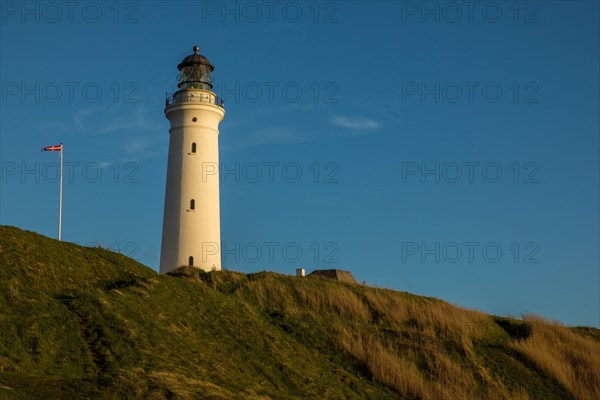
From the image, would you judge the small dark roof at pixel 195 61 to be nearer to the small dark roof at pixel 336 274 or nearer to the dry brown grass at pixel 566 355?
the small dark roof at pixel 336 274

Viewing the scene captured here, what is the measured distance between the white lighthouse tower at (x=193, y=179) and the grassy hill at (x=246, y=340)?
9.32 metres

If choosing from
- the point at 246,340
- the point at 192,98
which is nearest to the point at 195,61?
the point at 192,98

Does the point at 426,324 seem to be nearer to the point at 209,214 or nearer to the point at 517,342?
the point at 517,342

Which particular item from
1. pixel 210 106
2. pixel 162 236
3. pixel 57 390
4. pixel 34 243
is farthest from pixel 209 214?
pixel 57 390

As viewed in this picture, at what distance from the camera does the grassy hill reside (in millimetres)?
13961

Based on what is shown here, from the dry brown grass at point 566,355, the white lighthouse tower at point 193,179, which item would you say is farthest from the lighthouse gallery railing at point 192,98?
the dry brown grass at point 566,355

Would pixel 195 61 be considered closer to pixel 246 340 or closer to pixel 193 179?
pixel 193 179

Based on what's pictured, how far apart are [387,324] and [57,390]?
15640mm

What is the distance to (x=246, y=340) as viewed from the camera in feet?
63.4

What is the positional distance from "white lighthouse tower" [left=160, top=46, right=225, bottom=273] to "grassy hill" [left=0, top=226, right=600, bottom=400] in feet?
30.6

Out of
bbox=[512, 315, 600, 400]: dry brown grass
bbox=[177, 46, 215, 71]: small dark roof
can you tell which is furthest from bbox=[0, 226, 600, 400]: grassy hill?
bbox=[177, 46, 215, 71]: small dark roof

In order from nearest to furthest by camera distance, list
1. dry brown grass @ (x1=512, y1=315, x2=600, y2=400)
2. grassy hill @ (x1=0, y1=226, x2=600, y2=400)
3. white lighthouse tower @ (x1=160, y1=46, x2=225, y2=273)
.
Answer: grassy hill @ (x1=0, y1=226, x2=600, y2=400)
dry brown grass @ (x1=512, y1=315, x2=600, y2=400)
white lighthouse tower @ (x1=160, y1=46, x2=225, y2=273)

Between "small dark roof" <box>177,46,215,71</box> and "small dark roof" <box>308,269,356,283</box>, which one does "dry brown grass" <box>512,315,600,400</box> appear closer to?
"small dark roof" <box>308,269,356,283</box>

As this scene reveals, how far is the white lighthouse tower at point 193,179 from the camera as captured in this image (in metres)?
38.2
